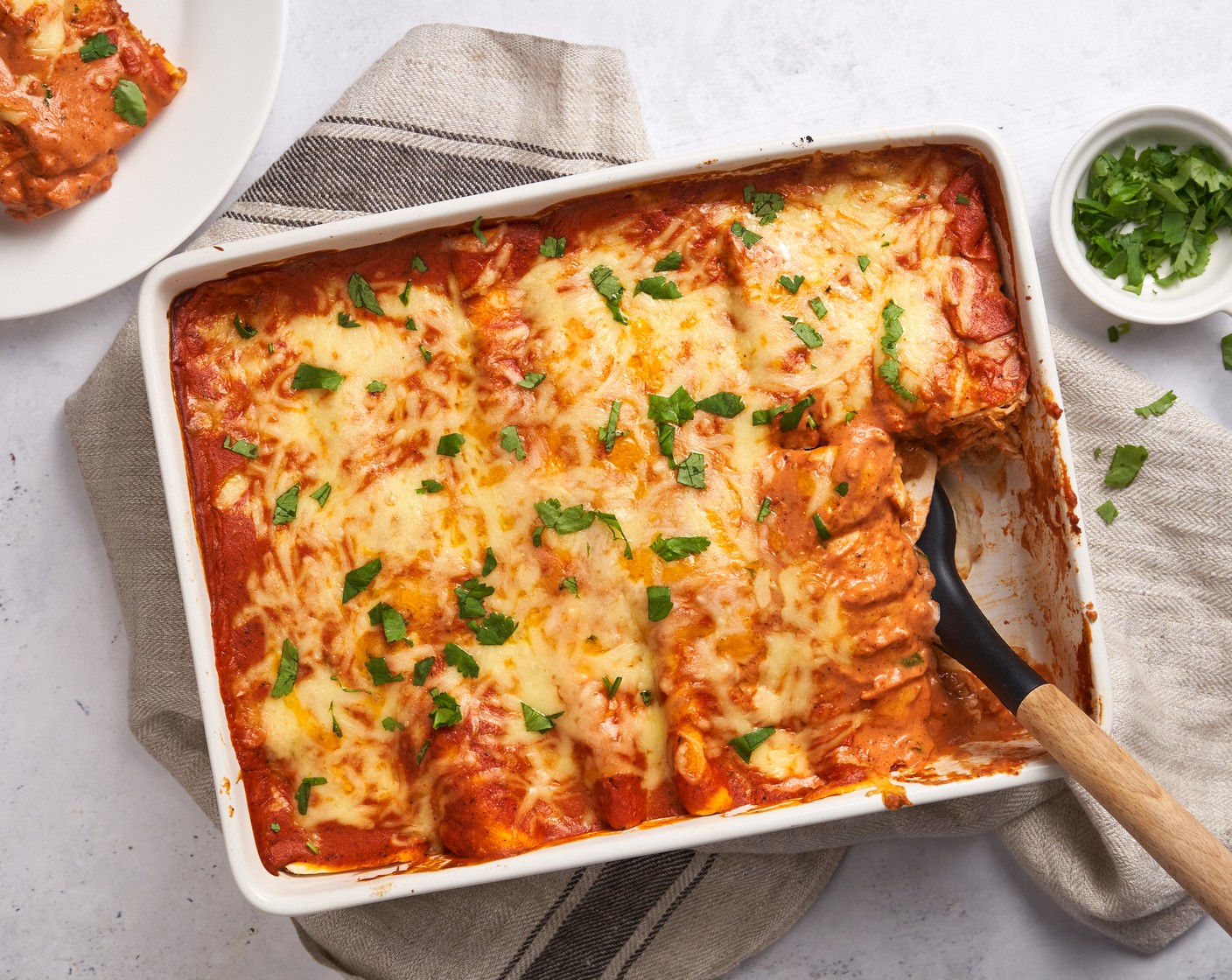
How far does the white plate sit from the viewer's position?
2.62m

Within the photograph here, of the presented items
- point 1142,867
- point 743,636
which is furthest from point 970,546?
point 1142,867

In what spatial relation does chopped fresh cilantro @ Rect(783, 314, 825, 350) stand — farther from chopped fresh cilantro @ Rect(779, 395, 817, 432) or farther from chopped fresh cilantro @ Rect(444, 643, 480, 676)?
chopped fresh cilantro @ Rect(444, 643, 480, 676)

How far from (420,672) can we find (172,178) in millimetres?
1502

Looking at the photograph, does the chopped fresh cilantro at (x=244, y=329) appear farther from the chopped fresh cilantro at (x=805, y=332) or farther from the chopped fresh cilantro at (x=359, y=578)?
the chopped fresh cilantro at (x=805, y=332)

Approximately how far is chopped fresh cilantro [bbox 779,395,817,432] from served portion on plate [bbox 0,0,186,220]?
6.07ft

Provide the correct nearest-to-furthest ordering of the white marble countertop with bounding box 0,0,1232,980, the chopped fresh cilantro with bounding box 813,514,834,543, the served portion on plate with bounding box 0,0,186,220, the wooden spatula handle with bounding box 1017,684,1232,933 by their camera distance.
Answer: the wooden spatula handle with bounding box 1017,684,1232,933, the chopped fresh cilantro with bounding box 813,514,834,543, the served portion on plate with bounding box 0,0,186,220, the white marble countertop with bounding box 0,0,1232,980

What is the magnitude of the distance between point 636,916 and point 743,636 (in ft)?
3.23

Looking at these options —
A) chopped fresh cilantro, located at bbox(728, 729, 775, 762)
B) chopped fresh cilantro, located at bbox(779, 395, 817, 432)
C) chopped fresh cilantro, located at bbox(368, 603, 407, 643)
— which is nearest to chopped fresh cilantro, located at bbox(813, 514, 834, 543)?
chopped fresh cilantro, located at bbox(779, 395, 817, 432)

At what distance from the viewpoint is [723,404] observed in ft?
7.11

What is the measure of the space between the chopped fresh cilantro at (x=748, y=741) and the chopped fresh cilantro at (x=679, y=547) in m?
0.41

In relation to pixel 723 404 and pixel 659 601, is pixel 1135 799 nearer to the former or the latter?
pixel 659 601

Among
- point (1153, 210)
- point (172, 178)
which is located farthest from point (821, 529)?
point (172, 178)

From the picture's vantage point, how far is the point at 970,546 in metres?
2.48

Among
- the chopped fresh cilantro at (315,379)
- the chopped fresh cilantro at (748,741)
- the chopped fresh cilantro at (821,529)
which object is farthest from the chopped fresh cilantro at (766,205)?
the chopped fresh cilantro at (748,741)
